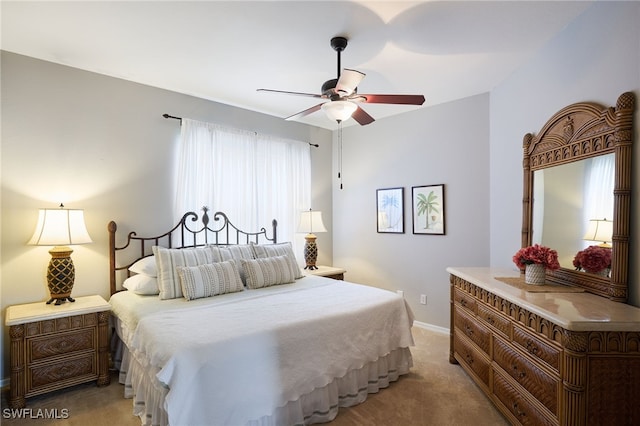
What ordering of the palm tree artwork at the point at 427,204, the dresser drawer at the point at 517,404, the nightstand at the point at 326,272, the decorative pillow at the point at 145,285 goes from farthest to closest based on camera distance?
the nightstand at the point at 326,272, the palm tree artwork at the point at 427,204, the decorative pillow at the point at 145,285, the dresser drawer at the point at 517,404

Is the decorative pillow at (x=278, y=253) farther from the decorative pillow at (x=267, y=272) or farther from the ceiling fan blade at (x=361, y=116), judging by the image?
the ceiling fan blade at (x=361, y=116)

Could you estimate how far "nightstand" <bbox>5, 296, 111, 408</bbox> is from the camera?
94.1 inches

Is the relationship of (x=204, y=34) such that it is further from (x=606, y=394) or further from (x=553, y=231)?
(x=606, y=394)

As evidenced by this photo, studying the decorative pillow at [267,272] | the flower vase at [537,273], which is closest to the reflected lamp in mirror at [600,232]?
the flower vase at [537,273]

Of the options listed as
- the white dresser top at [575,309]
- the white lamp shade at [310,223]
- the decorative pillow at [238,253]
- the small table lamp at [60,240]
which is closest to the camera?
the white dresser top at [575,309]

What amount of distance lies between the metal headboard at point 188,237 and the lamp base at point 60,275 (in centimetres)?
42

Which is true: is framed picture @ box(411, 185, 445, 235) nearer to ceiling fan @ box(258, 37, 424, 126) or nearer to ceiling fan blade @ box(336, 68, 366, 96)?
ceiling fan @ box(258, 37, 424, 126)

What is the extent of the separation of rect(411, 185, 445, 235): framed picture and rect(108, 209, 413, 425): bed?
4.94 feet

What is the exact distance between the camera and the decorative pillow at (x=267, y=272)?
322 cm

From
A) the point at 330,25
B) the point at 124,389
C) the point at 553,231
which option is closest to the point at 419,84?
the point at 330,25

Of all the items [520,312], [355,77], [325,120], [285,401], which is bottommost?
[285,401]

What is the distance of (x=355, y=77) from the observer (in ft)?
7.16

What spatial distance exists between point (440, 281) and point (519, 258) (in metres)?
1.61

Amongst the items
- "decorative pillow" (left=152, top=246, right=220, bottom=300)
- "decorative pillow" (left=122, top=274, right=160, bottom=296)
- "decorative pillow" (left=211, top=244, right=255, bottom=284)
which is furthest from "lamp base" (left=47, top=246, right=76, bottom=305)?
"decorative pillow" (left=211, top=244, right=255, bottom=284)
